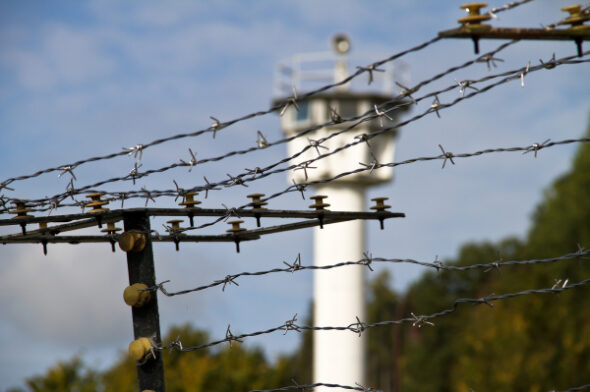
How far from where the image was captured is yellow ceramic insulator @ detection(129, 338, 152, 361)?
18.6 ft

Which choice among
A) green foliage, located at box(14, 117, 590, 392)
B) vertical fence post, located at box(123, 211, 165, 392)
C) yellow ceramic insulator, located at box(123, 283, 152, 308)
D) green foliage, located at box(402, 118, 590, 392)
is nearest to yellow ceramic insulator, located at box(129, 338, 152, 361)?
vertical fence post, located at box(123, 211, 165, 392)

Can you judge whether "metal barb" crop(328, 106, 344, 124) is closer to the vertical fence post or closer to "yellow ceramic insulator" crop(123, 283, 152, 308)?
the vertical fence post

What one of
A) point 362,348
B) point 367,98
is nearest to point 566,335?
point 362,348

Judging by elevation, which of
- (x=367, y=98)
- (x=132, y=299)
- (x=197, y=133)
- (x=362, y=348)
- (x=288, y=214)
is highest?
(x=367, y=98)

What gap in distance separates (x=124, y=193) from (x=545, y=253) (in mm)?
47275

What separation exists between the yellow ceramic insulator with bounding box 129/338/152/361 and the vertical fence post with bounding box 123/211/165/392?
0.07 m

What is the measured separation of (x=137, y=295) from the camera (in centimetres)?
571

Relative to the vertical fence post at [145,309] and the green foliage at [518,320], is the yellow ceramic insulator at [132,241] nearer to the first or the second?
the vertical fence post at [145,309]

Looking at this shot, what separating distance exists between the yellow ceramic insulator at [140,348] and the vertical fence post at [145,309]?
7 cm

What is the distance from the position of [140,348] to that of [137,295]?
→ 1.14 feet

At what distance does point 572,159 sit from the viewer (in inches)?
2197

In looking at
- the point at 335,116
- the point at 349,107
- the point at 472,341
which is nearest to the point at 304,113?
the point at 349,107

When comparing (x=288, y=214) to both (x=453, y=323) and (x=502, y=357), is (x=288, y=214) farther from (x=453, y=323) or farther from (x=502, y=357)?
(x=453, y=323)

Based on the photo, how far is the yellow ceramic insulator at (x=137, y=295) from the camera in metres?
5.72
